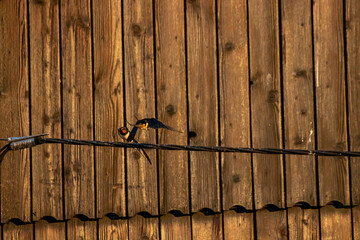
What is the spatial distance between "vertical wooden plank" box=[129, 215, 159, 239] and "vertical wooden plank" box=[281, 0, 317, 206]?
2.92 feet

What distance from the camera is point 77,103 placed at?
3.38 metres

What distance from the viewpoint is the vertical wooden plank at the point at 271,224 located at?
367 centimetres

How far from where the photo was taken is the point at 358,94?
3730 mm

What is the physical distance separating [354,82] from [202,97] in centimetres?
106

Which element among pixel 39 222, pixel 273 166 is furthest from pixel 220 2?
pixel 39 222

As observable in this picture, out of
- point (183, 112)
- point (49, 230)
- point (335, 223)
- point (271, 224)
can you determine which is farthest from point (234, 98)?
point (49, 230)

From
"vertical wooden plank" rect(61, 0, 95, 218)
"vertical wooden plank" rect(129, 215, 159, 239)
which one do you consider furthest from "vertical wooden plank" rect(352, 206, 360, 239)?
"vertical wooden plank" rect(61, 0, 95, 218)

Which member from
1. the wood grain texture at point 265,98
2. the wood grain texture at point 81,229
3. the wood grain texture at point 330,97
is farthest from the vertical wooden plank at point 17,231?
the wood grain texture at point 330,97

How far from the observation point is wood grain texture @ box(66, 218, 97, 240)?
341 cm

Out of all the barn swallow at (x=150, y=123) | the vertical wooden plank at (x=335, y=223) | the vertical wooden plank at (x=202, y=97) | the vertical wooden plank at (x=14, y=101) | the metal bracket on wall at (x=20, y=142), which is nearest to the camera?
the metal bracket on wall at (x=20, y=142)

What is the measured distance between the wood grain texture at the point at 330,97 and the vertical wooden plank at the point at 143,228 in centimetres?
112

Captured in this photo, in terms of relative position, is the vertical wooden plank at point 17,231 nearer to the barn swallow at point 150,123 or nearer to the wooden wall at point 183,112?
the wooden wall at point 183,112

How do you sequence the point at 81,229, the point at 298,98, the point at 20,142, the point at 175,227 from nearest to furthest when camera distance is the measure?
the point at 20,142, the point at 81,229, the point at 175,227, the point at 298,98

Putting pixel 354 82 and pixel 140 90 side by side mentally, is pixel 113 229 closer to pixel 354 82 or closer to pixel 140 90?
pixel 140 90
